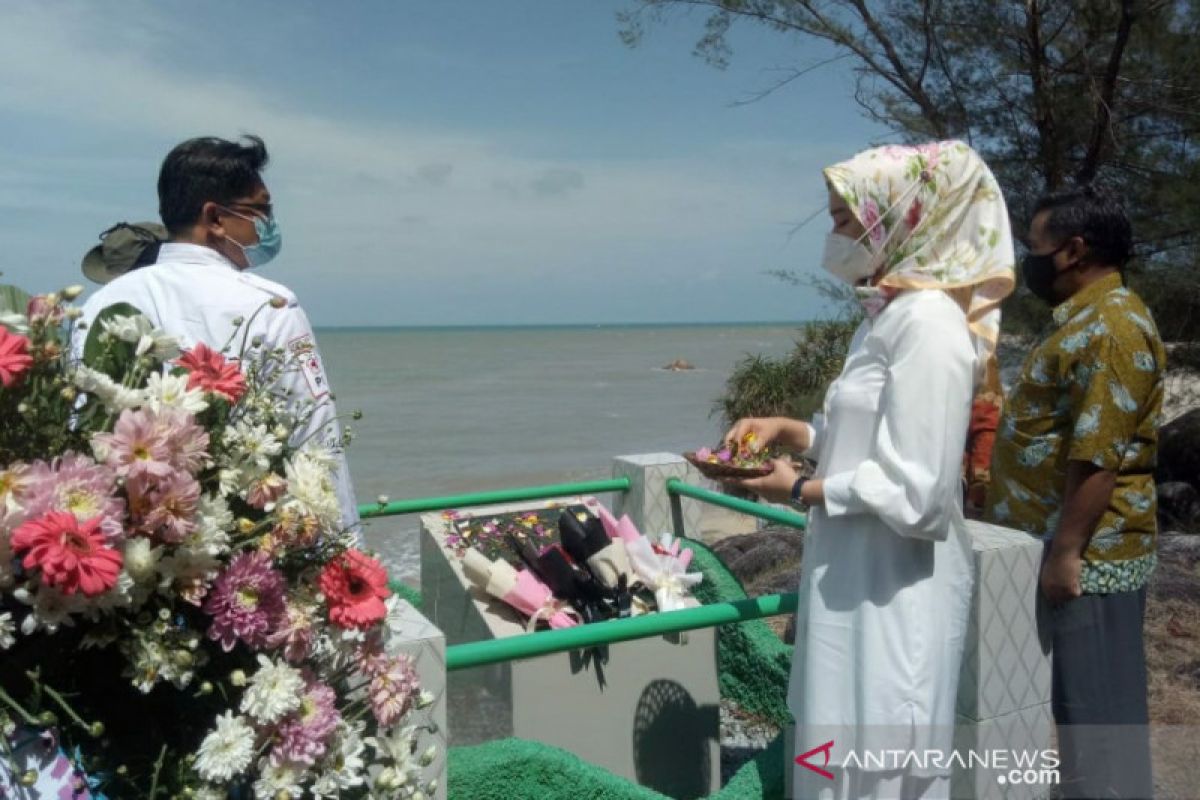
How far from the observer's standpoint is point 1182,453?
8.98 m

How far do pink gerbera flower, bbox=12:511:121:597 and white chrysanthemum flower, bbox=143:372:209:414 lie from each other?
181mm

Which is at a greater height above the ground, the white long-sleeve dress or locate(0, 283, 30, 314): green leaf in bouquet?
locate(0, 283, 30, 314): green leaf in bouquet

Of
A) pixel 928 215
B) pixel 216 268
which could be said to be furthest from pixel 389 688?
pixel 216 268

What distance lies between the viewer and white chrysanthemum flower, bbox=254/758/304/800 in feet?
4.21

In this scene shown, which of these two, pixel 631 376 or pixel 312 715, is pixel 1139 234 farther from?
pixel 631 376

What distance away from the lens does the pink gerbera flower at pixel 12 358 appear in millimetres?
1177

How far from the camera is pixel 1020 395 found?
8.35 feet

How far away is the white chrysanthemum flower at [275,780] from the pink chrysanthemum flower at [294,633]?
133 millimetres

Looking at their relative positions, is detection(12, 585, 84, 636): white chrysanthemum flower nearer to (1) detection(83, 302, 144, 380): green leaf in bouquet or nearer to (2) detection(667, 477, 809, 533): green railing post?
(1) detection(83, 302, 144, 380): green leaf in bouquet

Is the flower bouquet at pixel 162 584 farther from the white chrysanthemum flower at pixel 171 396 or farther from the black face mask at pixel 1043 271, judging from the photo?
the black face mask at pixel 1043 271

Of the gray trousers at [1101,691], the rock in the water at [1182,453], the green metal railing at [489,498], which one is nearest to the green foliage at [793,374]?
the rock in the water at [1182,453]

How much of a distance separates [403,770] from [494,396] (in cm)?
2825

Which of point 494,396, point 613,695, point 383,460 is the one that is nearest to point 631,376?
point 494,396

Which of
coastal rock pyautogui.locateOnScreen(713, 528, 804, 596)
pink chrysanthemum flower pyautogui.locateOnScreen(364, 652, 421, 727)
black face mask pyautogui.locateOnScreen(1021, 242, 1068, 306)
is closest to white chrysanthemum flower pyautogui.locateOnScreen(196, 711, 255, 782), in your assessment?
pink chrysanthemum flower pyautogui.locateOnScreen(364, 652, 421, 727)
